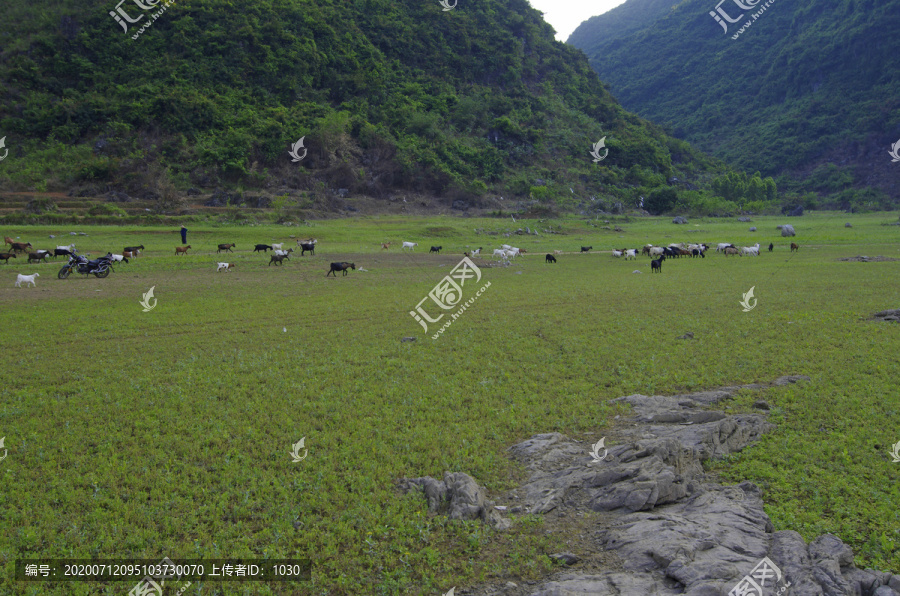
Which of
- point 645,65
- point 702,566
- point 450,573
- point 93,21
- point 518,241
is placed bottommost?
point 450,573

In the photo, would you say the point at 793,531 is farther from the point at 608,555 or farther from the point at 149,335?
the point at 149,335

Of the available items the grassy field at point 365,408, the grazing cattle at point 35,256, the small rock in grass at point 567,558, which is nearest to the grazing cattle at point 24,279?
the grassy field at point 365,408

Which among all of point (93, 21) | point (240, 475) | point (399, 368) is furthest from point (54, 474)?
point (93, 21)

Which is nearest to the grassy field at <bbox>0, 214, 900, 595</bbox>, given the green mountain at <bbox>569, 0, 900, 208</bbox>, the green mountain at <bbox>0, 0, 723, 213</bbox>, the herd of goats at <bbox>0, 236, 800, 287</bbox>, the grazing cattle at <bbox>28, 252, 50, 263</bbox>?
the herd of goats at <bbox>0, 236, 800, 287</bbox>

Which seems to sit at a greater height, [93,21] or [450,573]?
[93,21]

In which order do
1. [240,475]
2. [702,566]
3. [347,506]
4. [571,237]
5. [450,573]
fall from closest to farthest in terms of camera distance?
[702,566], [450,573], [347,506], [240,475], [571,237]

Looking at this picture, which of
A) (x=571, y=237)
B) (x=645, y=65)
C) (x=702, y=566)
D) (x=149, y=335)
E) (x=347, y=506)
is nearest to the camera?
(x=702, y=566)

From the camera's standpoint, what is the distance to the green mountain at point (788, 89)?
10938 cm

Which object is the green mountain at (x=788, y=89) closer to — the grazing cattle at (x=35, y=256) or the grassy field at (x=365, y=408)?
the grassy field at (x=365, y=408)

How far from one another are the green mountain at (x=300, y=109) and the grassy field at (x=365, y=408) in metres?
40.4

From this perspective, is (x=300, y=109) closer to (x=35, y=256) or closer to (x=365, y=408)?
(x=35, y=256)

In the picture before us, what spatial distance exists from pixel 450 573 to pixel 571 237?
5096 cm

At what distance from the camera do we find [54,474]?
25.1 feet

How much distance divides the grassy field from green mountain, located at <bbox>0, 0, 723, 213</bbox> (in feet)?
133
